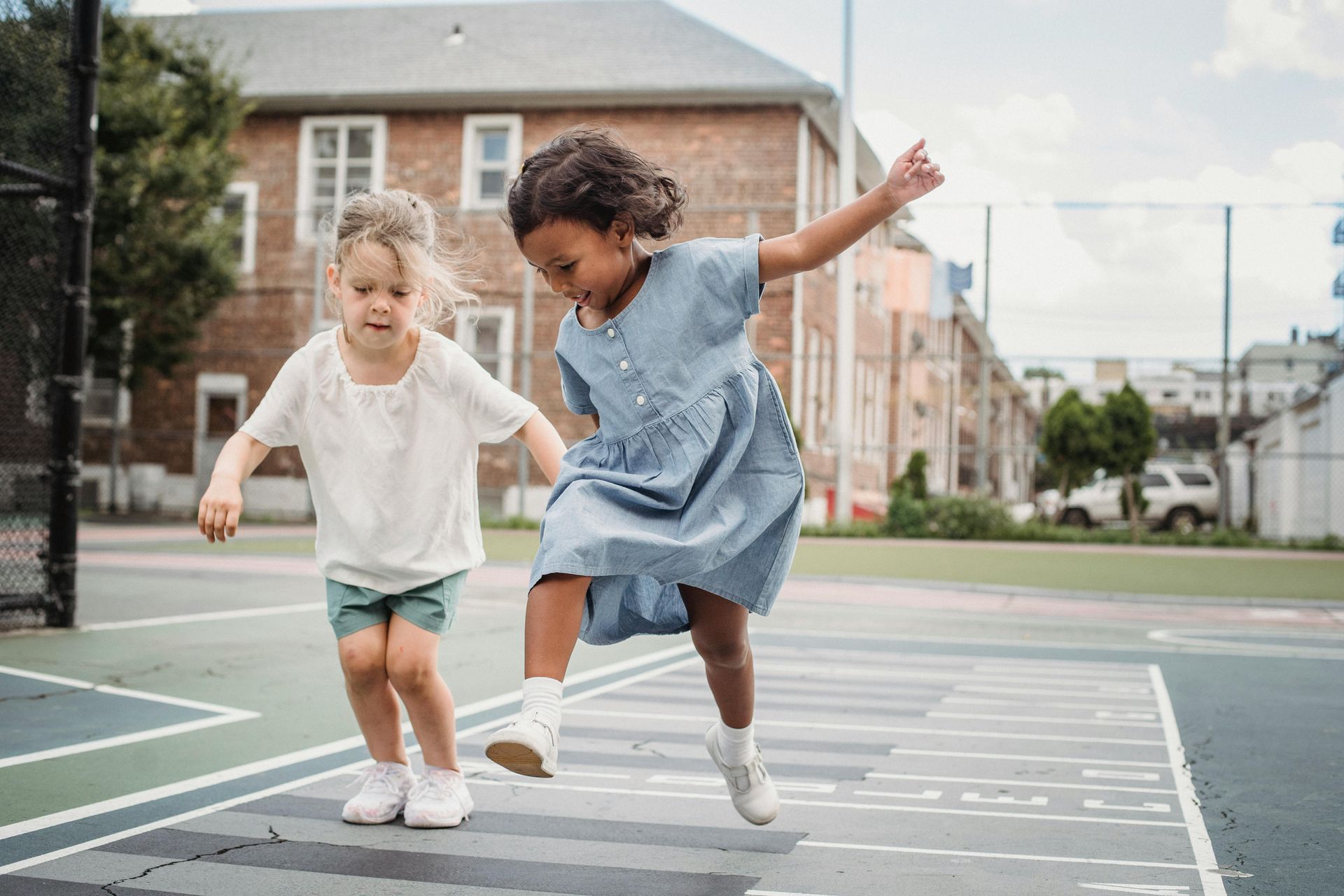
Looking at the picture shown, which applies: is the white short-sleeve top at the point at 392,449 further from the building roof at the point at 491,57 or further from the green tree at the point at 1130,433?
the building roof at the point at 491,57

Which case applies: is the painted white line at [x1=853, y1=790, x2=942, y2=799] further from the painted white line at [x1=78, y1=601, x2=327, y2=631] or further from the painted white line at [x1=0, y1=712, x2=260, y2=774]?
the painted white line at [x1=78, y1=601, x2=327, y2=631]

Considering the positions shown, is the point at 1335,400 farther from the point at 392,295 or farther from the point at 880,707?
the point at 392,295

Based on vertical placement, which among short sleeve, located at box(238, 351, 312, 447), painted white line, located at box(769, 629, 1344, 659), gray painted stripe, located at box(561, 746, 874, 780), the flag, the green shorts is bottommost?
painted white line, located at box(769, 629, 1344, 659)

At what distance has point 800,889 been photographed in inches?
118

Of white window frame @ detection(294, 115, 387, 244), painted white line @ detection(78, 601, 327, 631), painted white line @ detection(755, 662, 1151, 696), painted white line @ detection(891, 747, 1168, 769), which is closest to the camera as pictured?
painted white line @ detection(891, 747, 1168, 769)

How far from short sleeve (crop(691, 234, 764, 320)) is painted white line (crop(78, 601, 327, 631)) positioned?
5349 mm

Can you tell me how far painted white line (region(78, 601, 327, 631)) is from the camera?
7.54 meters

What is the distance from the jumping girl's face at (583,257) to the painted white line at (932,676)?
4.03 metres

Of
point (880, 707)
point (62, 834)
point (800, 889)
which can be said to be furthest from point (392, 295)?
point (880, 707)

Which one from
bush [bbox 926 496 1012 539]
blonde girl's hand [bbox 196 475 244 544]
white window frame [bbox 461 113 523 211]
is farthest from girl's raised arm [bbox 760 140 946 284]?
white window frame [bbox 461 113 523 211]

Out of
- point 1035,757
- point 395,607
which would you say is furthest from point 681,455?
point 1035,757

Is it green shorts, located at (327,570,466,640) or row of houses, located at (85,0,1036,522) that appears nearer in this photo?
green shorts, located at (327,570,466,640)

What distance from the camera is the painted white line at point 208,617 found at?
7.54 m

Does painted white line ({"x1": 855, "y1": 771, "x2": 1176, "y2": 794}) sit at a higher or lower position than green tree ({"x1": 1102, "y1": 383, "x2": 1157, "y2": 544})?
lower
